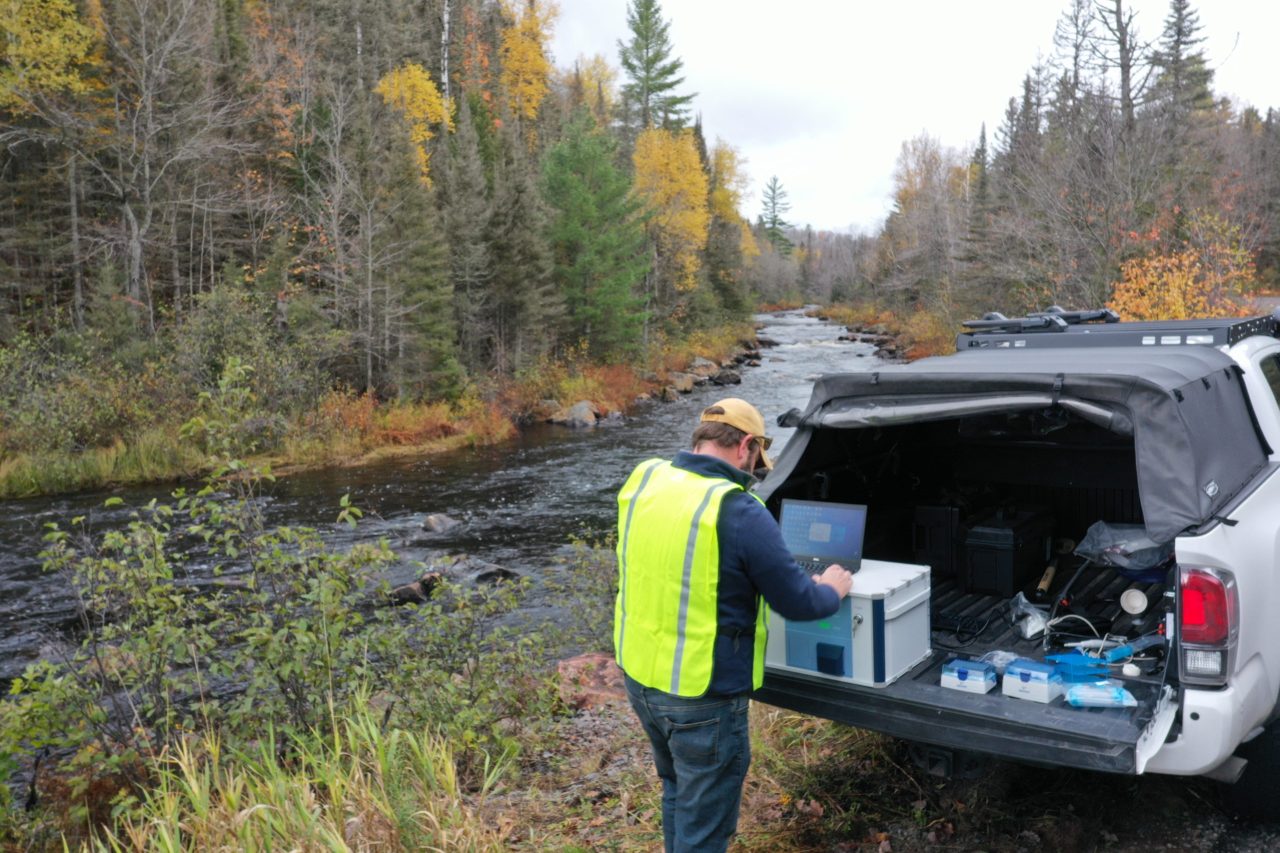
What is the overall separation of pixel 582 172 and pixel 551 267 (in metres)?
5.17

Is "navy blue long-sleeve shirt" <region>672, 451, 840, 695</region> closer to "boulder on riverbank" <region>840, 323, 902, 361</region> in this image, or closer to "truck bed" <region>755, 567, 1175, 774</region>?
"truck bed" <region>755, 567, 1175, 774</region>

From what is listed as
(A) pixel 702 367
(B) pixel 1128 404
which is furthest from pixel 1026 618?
(A) pixel 702 367

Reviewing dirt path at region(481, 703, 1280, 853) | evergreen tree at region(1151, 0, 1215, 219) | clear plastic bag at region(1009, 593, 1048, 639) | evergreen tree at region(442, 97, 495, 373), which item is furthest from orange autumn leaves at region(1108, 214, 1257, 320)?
evergreen tree at region(442, 97, 495, 373)

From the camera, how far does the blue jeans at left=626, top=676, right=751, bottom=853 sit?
10.5 feet

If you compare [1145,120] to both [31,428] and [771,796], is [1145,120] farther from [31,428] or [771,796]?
[31,428]

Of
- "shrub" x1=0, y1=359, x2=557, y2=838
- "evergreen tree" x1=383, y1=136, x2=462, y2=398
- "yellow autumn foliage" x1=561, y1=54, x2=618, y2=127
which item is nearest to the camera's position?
"shrub" x1=0, y1=359, x2=557, y2=838

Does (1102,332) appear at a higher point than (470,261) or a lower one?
lower

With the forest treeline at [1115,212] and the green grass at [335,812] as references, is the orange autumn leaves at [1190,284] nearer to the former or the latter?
the forest treeline at [1115,212]

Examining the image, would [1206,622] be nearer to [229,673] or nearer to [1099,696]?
[1099,696]

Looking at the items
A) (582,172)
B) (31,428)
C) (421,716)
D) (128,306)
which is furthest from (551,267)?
(421,716)

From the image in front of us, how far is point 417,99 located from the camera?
1492 inches

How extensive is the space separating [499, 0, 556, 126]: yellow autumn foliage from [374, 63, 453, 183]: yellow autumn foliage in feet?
37.0

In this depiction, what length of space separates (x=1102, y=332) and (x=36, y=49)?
979 inches

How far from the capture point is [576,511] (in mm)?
14852
